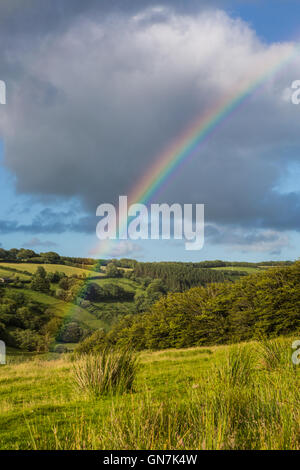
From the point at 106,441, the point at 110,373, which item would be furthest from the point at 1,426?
the point at 106,441

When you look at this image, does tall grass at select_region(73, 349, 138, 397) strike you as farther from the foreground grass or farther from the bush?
the bush

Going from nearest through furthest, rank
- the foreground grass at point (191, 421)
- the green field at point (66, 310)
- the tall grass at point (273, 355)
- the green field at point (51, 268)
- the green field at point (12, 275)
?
the foreground grass at point (191, 421) → the tall grass at point (273, 355) → the green field at point (66, 310) → the green field at point (12, 275) → the green field at point (51, 268)

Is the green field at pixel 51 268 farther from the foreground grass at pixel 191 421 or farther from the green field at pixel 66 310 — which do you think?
the foreground grass at pixel 191 421

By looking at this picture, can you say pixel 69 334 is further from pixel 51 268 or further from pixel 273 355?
pixel 273 355

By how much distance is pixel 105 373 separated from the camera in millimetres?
10414

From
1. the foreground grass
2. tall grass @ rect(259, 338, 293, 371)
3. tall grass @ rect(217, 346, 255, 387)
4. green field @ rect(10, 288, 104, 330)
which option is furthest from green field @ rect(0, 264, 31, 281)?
the foreground grass

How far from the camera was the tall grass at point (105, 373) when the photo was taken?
34.2 ft

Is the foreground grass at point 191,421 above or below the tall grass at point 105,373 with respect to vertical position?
above

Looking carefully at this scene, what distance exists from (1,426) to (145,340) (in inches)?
2392

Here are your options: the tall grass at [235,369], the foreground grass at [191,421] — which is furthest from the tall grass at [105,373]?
the tall grass at [235,369]

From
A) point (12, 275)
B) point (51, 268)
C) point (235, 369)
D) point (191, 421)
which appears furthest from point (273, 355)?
point (51, 268)

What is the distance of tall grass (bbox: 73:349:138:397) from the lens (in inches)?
410

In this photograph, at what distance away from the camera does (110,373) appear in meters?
10.5
